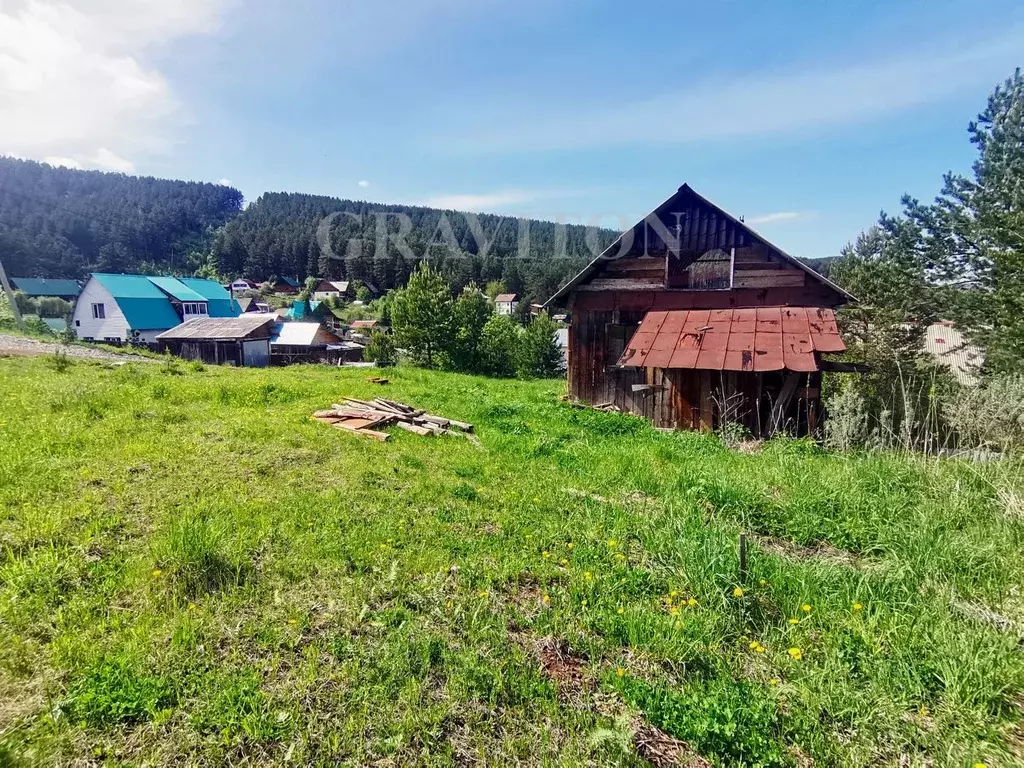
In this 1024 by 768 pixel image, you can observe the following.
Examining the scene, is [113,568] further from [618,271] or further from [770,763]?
[618,271]

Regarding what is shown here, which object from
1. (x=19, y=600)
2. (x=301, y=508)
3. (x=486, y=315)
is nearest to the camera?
(x=19, y=600)

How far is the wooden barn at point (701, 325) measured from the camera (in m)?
10.5

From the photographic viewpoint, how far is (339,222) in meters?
119

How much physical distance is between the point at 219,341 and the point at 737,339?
33.3m

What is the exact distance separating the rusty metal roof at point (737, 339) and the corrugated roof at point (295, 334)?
99.8 feet

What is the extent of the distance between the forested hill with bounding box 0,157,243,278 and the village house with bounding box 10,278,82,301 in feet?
37.8

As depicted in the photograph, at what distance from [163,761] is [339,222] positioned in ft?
428

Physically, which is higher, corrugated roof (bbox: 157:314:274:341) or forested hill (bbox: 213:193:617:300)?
forested hill (bbox: 213:193:617:300)

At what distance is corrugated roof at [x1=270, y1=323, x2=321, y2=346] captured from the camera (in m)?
36.2

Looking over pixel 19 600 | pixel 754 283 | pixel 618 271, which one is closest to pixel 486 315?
pixel 618 271

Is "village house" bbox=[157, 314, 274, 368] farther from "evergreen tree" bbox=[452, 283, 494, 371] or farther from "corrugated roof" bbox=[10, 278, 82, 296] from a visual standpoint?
"corrugated roof" bbox=[10, 278, 82, 296]

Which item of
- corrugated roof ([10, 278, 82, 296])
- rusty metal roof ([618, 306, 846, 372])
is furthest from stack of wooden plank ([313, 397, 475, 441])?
corrugated roof ([10, 278, 82, 296])

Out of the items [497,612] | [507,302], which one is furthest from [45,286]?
[497,612]

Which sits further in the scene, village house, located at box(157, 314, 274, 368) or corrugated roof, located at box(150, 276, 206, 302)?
corrugated roof, located at box(150, 276, 206, 302)
